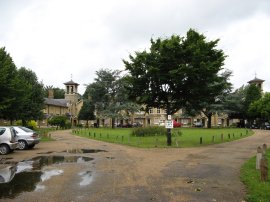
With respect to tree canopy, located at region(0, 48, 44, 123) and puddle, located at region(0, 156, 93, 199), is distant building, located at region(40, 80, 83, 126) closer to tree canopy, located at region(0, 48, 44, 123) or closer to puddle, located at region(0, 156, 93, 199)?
tree canopy, located at region(0, 48, 44, 123)

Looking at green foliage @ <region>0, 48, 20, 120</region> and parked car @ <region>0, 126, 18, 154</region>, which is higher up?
green foliage @ <region>0, 48, 20, 120</region>

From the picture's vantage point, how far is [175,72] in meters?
26.7

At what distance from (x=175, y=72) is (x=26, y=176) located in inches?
630

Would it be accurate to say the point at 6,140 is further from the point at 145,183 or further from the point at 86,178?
the point at 145,183

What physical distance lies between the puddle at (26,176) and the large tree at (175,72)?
1308 cm

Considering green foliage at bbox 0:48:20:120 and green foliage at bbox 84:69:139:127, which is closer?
green foliage at bbox 0:48:20:120

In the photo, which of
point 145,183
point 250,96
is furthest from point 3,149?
point 250,96

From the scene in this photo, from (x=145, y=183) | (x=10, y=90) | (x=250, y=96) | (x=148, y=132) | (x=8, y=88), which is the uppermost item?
(x=250, y=96)

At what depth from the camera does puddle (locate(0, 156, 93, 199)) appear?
10.5 meters

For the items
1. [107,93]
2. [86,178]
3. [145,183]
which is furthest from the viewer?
[107,93]

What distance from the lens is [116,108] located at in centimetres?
7662

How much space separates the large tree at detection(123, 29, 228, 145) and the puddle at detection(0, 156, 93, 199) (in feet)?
42.9

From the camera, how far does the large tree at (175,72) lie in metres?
27.3

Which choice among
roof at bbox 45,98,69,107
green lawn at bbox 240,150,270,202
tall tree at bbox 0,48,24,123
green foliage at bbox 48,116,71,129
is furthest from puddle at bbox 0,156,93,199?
roof at bbox 45,98,69,107
